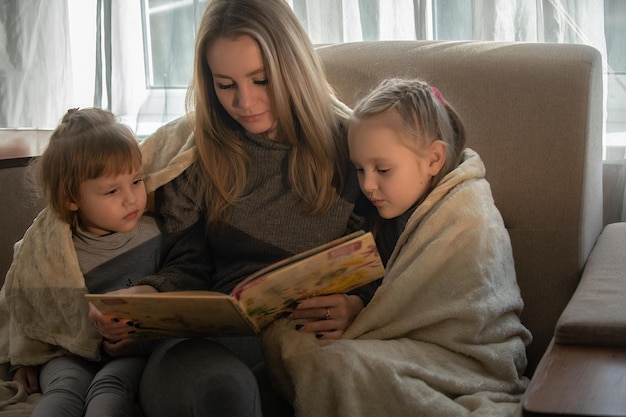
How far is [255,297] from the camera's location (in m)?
1.32

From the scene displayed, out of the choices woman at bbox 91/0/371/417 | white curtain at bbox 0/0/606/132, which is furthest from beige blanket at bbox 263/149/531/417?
white curtain at bbox 0/0/606/132

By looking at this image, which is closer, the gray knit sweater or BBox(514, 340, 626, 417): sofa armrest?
BBox(514, 340, 626, 417): sofa armrest

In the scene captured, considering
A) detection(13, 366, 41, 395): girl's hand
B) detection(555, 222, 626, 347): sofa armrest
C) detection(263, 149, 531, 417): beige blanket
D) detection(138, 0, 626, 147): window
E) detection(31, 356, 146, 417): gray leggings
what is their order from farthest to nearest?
1. detection(138, 0, 626, 147): window
2. detection(13, 366, 41, 395): girl's hand
3. detection(31, 356, 146, 417): gray leggings
4. detection(263, 149, 531, 417): beige blanket
5. detection(555, 222, 626, 347): sofa armrest

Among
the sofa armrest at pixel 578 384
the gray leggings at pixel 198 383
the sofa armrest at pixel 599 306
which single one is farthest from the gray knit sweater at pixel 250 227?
the sofa armrest at pixel 578 384

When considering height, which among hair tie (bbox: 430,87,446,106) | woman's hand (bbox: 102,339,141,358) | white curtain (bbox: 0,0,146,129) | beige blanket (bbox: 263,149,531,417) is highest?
white curtain (bbox: 0,0,146,129)

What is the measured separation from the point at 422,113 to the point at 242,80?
34 cm

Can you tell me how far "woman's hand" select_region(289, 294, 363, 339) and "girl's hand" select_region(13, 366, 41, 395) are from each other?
0.57m

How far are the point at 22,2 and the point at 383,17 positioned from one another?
47.3 inches

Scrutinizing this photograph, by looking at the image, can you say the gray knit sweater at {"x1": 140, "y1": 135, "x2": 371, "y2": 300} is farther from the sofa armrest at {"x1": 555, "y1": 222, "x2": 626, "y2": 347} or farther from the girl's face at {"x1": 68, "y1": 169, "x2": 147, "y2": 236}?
the sofa armrest at {"x1": 555, "y1": 222, "x2": 626, "y2": 347}

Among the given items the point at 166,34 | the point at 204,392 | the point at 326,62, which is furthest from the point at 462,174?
the point at 166,34

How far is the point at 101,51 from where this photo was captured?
2689 mm

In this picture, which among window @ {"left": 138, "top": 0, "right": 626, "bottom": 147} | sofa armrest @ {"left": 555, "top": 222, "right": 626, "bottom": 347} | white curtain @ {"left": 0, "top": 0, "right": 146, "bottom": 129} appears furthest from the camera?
white curtain @ {"left": 0, "top": 0, "right": 146, "bottom": 129}

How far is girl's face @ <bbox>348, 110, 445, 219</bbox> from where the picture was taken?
5.12ft

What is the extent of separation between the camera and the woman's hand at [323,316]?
1520 mm
